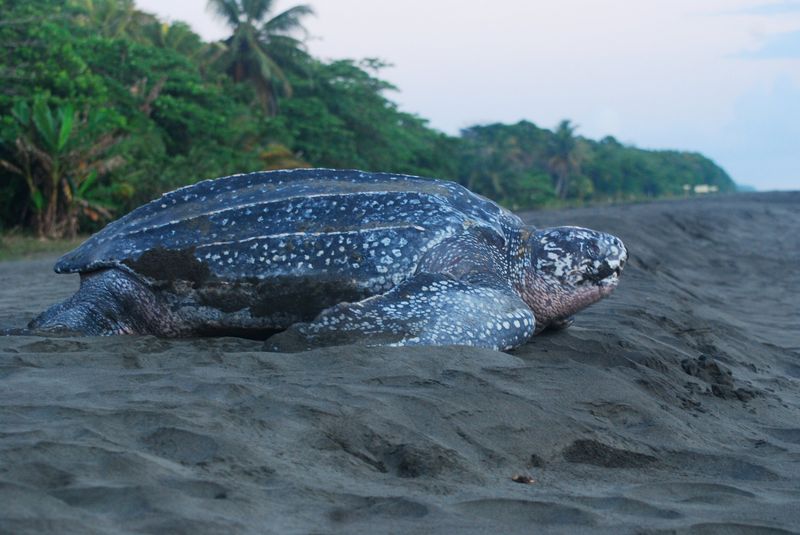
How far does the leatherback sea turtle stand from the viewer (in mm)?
3104

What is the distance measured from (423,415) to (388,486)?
0.39 m

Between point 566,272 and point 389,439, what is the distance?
1.58 m

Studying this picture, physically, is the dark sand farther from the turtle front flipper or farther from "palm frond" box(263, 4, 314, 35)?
"palm frond" box(263, 4, 314, 35)

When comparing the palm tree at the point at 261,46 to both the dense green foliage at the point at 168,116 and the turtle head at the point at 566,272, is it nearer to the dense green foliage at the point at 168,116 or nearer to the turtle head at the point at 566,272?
the dense green foliage at the point at 168,116

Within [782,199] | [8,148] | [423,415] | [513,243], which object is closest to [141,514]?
[423,415]

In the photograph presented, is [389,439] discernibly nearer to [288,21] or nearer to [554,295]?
[554,295]

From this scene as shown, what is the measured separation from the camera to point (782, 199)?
Answer: 24.7m

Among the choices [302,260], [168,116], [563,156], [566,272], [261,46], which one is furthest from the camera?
[563,156]

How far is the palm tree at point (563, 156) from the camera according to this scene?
52812 mm

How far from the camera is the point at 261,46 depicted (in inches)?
1160

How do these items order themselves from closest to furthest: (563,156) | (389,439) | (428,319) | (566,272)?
(389,439) → (428,319) → (566,272) → (563,156)

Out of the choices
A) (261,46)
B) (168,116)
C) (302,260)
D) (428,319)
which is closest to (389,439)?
(428,319)

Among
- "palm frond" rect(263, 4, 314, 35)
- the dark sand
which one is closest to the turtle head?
the dark sand

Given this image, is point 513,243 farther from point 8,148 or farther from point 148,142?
point 148,142
